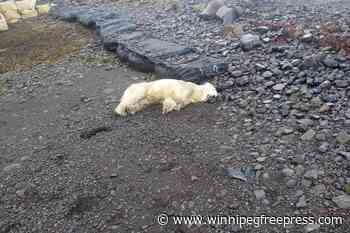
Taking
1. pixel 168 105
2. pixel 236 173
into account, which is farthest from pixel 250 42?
pixel 236 173

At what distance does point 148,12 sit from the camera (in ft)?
41.5

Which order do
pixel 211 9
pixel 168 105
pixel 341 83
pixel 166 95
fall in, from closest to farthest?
pixel 341 83 → pixel 168 105 → pixel 166 95 → pixel 211 9

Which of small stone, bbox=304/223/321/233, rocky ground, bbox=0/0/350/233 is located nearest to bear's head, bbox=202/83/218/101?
rocky ground, bbox=0/0/350/233

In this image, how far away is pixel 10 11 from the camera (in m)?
14.5

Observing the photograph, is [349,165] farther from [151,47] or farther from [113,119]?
[151,47]

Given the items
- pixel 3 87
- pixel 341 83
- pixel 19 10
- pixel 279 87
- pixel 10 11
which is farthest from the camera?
pixel 19 10

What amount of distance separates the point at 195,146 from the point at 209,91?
1514mm

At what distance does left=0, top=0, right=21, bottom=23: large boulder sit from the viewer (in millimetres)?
14273

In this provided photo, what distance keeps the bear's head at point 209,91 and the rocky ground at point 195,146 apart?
6.2 inches

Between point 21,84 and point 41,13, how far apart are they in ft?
23.5

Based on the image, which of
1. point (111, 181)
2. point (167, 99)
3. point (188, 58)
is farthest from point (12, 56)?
point (111, 181)

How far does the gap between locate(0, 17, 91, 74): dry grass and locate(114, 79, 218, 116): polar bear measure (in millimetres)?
4053

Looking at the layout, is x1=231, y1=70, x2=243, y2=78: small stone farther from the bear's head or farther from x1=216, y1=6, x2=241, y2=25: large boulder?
x1=216, y1=6, x2=241, y2=25: large boulder

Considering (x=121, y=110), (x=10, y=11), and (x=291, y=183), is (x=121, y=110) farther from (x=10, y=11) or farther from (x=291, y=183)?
(x=10, y=11)
